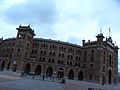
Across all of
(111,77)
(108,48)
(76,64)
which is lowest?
(111,77)

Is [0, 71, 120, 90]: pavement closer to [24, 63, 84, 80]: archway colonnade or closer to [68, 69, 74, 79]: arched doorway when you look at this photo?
[24, 63, 84, 80]: archway colonnade

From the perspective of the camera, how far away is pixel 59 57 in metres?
73.7

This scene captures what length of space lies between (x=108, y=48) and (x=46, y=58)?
1147 inches

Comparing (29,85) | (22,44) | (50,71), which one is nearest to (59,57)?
(50,71)

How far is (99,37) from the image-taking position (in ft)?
232

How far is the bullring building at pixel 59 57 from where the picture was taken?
65625mm

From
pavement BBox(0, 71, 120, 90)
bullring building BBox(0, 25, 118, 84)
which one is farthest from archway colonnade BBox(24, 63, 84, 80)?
pavement BBox(0, 71, 120, 90)

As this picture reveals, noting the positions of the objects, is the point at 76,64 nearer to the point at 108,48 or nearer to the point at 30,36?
the point at 108,48

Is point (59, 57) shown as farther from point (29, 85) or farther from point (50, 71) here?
point (29, 85)

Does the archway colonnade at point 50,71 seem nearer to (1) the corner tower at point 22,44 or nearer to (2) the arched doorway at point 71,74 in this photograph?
(2) the arched doorway at point 71,74

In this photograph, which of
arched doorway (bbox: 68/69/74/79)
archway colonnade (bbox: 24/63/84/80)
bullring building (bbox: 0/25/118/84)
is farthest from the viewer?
arched doorway (bbox: 68/69/74/79)

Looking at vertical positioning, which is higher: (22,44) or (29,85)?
(22,44)

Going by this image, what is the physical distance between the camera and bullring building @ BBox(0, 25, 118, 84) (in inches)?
2584

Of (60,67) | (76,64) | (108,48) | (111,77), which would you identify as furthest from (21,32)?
(111,77)
